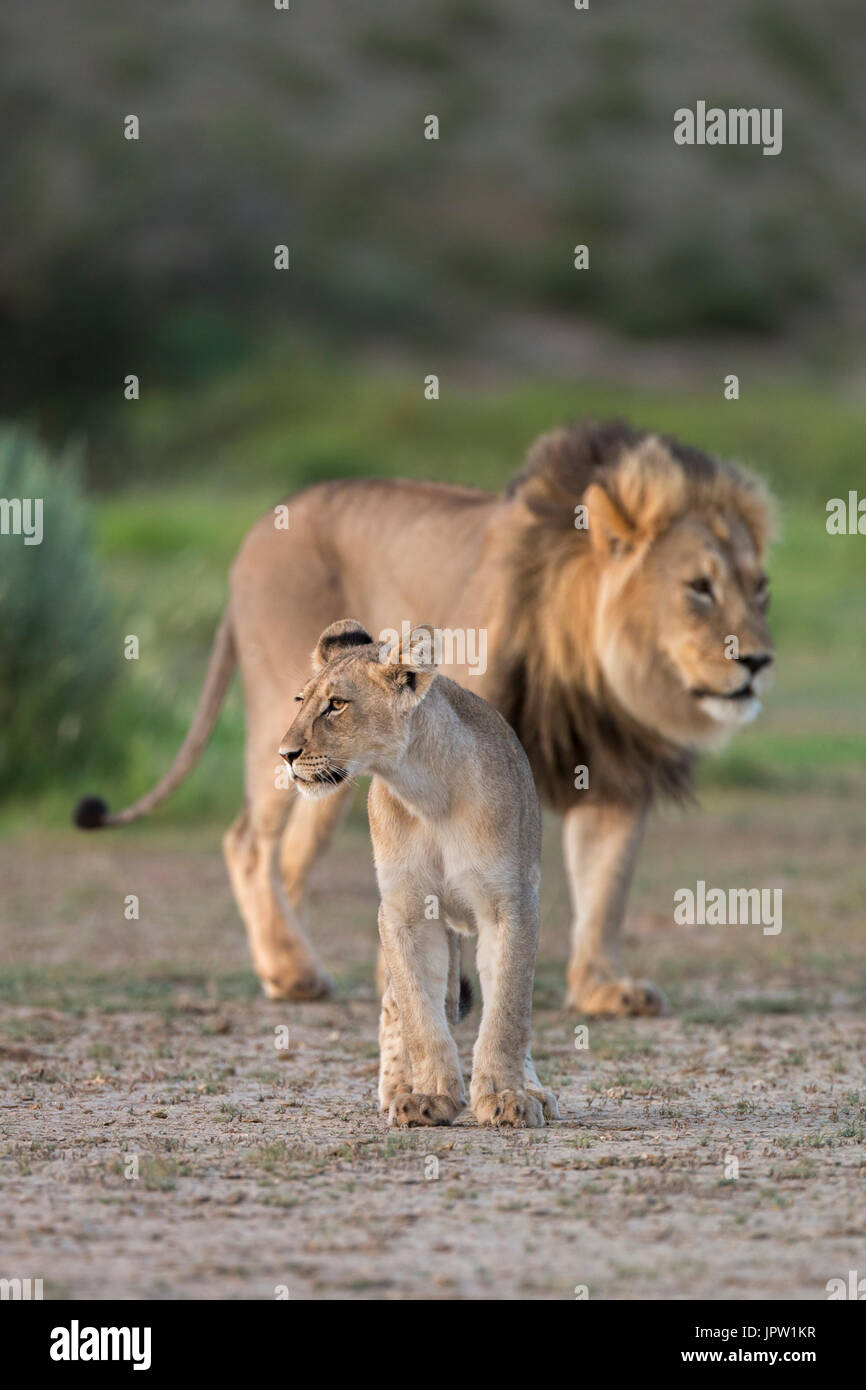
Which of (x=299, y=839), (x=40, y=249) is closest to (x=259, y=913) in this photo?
(x=299, y=839)

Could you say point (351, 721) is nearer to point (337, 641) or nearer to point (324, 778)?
point (324, 778)

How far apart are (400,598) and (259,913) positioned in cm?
126

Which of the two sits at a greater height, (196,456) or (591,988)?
(196,456)

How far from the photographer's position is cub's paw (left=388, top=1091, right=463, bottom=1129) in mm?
5574

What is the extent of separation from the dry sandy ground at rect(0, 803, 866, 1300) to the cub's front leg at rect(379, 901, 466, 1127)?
10cm

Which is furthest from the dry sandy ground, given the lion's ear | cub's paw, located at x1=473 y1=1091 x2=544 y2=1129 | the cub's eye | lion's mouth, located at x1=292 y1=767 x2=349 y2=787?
the lion's ear

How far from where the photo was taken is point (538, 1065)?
265 inches

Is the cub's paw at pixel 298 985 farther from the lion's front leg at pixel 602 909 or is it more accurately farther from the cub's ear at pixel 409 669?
the cub's ear at pixel 409 669

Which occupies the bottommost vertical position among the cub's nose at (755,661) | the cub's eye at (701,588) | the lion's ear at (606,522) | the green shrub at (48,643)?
the cub's nose at (755,661)

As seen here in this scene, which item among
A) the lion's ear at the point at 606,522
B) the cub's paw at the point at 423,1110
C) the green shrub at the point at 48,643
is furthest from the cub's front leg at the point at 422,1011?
the green shrub at the point at 48,643

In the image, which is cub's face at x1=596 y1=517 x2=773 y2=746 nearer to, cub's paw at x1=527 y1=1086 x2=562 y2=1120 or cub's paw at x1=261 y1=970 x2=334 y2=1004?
cub's paw at x1=261 y1=970 x2=334 y2=1004

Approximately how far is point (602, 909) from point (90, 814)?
6.68ft

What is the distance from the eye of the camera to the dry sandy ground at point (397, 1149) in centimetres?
428
